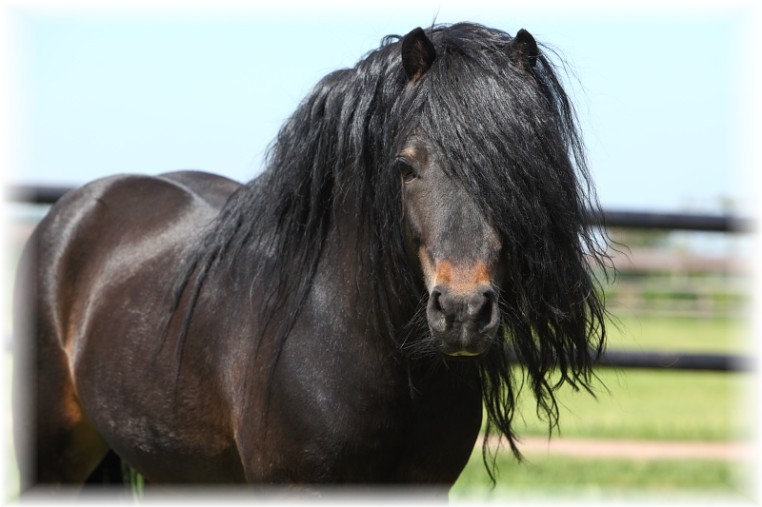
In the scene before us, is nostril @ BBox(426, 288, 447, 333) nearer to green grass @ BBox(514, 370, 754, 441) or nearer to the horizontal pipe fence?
green grass @ BBox(514, 370, 754, 441)

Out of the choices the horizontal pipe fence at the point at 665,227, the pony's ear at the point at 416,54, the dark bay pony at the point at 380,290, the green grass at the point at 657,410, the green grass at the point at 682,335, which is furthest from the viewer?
the green grass at the point at 682,335

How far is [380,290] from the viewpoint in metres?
2.74

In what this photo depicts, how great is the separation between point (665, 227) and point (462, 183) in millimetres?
3485

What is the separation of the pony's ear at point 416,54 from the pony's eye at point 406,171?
0.29m

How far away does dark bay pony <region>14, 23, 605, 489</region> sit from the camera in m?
2.51

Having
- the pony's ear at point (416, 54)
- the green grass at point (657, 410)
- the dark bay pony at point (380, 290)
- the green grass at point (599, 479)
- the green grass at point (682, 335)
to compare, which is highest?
the pony's ear at point (416, 54)

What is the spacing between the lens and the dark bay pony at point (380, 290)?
251 cm

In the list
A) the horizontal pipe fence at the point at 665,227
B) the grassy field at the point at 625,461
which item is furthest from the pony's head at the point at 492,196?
the horizontal pipe fence at the point at 665,227

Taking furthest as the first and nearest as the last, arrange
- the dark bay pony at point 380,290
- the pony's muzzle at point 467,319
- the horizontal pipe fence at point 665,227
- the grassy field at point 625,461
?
the horizontal pipe fence at point 665,227
the grassy field at point 625,461
the dark bay pony at point 380,290
the pony's muzzle at point 467,319

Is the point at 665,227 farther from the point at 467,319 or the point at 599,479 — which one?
the point at 467,319

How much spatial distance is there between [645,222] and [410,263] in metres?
3.28

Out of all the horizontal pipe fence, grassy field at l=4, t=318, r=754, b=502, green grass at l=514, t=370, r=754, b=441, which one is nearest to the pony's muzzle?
grassy field at l=4, t=318, r=754, b=502

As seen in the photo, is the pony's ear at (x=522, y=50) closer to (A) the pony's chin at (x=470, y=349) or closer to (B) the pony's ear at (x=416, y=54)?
(B) the pony's ear at (x=416, y=54)

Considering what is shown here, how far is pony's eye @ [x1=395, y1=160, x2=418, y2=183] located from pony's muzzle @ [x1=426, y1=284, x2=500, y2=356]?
37 cm
